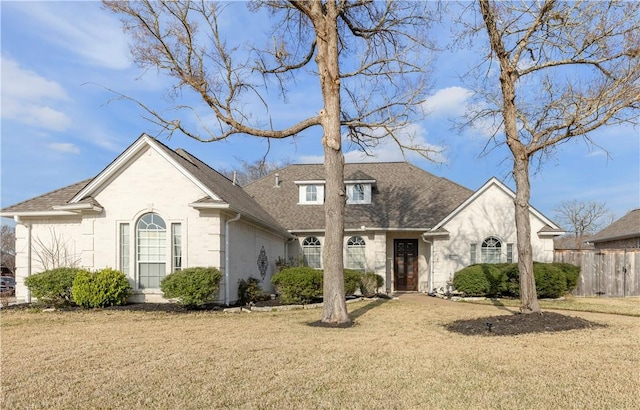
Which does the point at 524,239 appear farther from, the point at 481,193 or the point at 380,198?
the point at 380,198

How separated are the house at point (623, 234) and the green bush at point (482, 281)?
1213 centimetres

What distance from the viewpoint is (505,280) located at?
16.9 metres

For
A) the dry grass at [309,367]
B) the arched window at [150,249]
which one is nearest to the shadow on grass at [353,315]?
the dry grass at [309,367]

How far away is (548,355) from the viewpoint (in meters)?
6.79

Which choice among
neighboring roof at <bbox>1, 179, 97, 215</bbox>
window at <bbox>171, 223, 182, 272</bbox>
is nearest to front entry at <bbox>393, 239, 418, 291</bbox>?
window at <bbox>171, 223, 182, 272</bbox>

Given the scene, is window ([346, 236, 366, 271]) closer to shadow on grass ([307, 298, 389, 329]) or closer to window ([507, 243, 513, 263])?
shadow on grass ([307, 298, 389, 329])

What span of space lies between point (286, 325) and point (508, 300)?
1037 centimetres

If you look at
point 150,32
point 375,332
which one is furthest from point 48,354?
point 150,32

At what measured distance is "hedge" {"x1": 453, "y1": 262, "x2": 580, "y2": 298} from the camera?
54.7 feet

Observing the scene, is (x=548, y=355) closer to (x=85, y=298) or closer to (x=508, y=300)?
(x=508, y=300)

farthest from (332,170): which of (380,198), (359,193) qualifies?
(380,198)

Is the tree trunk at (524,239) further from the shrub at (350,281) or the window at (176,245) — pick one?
the window at (176,245)

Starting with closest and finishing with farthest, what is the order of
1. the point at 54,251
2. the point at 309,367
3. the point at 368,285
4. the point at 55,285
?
the point at 309,367
the point at 55,285
the point at 54,251
the point at 368,285

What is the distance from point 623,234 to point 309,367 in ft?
84.6
